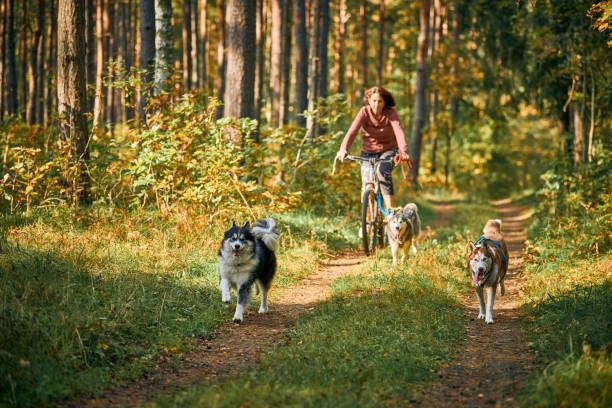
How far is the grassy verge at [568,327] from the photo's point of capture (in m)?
4.04

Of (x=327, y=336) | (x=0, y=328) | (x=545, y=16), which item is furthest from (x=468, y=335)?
(x=545, y=16)

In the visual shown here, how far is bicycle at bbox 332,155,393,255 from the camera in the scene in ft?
33.5

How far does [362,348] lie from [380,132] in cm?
545

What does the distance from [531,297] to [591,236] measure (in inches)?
117

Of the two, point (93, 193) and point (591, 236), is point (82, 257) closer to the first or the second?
point (93, 193)

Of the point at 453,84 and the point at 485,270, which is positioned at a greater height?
the point at 453,84

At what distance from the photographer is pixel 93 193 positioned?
10.4m

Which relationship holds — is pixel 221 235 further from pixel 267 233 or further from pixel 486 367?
pixel 486 367

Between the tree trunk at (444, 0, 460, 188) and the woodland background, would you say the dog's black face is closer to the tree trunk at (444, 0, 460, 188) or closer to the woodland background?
the woodland background

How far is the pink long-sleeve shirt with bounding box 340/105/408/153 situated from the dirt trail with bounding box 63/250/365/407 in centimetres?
283

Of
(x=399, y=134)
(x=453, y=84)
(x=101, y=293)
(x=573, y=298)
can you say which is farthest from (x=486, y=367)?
(x=453, y=84)

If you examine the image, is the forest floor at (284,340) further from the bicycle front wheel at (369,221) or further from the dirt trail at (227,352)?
the bicycle front wheel at (369,221)

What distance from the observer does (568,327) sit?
5754mm

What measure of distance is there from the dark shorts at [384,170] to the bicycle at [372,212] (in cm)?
6
